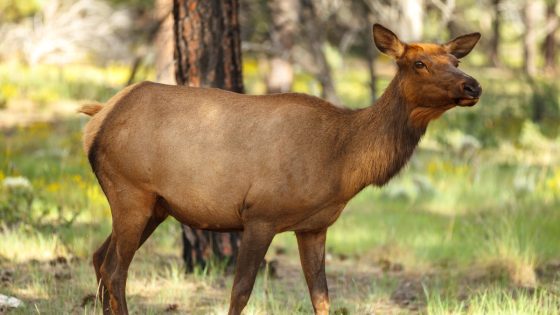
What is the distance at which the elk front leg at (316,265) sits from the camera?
6262 millimetres

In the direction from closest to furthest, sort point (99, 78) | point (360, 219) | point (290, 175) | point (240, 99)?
point (290, 175) < point (240, 99) < point (360, 219) < point (99, 78)

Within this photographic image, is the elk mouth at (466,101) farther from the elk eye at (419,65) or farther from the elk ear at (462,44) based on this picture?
the elk ear at (462,44)

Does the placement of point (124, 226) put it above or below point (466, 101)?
below

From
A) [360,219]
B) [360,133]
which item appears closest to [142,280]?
[360,133]

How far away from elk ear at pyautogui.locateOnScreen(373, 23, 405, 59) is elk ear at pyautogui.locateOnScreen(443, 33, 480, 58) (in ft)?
1.63

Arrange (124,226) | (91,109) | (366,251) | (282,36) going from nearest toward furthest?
(124,226)
(91,109)
(366,251)
(282,36)

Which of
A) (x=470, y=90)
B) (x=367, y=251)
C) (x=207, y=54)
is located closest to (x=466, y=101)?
(x=470, y=90)

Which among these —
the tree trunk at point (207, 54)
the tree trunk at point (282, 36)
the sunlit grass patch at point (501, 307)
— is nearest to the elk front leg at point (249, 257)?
the sunlit grass patch at point (501, 307)

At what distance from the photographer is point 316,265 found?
627cm

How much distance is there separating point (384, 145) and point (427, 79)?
525mm

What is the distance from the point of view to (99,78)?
77.3ft

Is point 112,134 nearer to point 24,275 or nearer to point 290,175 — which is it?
point 290,175

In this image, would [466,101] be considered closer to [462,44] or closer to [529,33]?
[462,44]

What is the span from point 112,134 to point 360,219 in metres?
4.97
